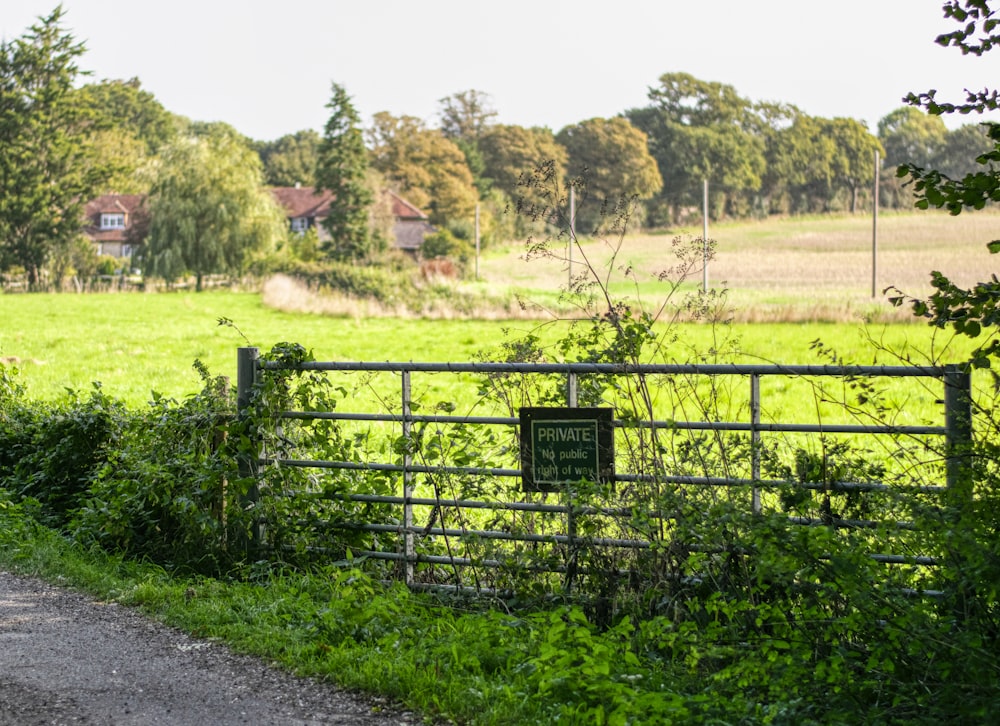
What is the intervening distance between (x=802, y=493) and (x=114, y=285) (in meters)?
67.3

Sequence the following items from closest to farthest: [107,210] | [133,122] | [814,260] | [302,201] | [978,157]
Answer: [978,157], [814,260], [302,201], [107,210], [133,122]

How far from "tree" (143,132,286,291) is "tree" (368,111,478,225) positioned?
23.5 meters

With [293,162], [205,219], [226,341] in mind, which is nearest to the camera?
[226,341]

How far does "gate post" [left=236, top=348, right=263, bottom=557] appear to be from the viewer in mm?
7918

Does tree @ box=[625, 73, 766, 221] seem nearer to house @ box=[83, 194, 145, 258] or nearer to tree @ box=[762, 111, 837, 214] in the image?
tree @ box=[762, 111, 837, 214]

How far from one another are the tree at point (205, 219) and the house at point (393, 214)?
6204mm

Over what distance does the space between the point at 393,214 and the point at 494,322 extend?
141 feet

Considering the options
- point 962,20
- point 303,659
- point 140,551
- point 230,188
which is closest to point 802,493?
point 962,20

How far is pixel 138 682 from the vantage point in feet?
18.7

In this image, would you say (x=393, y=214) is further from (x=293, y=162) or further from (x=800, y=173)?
(x=293, y=162)

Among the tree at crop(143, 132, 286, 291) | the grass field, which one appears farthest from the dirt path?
the tree at crop(143, 132, 286, 291)

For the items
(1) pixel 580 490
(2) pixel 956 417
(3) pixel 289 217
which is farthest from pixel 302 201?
(2) pixel 956 417

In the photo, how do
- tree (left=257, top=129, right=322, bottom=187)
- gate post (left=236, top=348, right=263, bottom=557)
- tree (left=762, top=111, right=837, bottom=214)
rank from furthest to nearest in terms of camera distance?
tree (left=257, top=129, right=322, bottom=187) → tree (left=762, top=111, right=837, bottom=214) → gate post (left=236, top=348, right=263, bottom=557)

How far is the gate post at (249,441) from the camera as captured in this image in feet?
26.0
